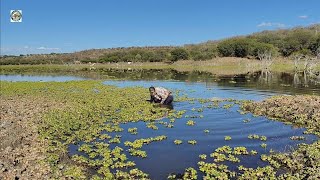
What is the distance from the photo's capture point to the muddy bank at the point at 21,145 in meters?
16.5

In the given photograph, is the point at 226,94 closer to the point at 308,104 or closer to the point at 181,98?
the point at 181,98

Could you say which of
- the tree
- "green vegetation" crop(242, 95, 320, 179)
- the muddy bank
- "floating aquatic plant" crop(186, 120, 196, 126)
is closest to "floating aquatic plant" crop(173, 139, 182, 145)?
"floating aquatic plant" crop(186, 120, 196, 126)

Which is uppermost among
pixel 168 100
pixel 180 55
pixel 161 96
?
pixel 180 55

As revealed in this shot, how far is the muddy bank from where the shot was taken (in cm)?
1655

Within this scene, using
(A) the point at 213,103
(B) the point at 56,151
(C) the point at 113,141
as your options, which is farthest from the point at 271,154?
(A) the point at 213,103

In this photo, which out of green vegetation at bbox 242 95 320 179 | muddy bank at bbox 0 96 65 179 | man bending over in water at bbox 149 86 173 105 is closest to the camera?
muddy bank at bbox 0 96 65 179

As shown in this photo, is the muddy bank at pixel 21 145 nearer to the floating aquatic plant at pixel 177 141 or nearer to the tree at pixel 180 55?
the floating aquatic plant at pixel 177 141

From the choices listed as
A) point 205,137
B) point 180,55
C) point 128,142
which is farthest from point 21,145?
point 180,55

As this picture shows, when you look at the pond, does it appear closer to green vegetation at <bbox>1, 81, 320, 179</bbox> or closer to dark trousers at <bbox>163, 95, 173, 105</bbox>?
green vegetation at <bbox>1, 81, 320, 179</bbox>

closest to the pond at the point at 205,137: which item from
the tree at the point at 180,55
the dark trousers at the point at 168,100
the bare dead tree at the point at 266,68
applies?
the dark trousers at the point at 168,100

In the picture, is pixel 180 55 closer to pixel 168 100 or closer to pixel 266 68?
pixel 266 68

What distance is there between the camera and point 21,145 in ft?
68.9

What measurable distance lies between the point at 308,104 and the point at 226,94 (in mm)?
15868

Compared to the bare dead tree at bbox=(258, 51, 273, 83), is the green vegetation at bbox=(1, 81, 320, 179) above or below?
below
